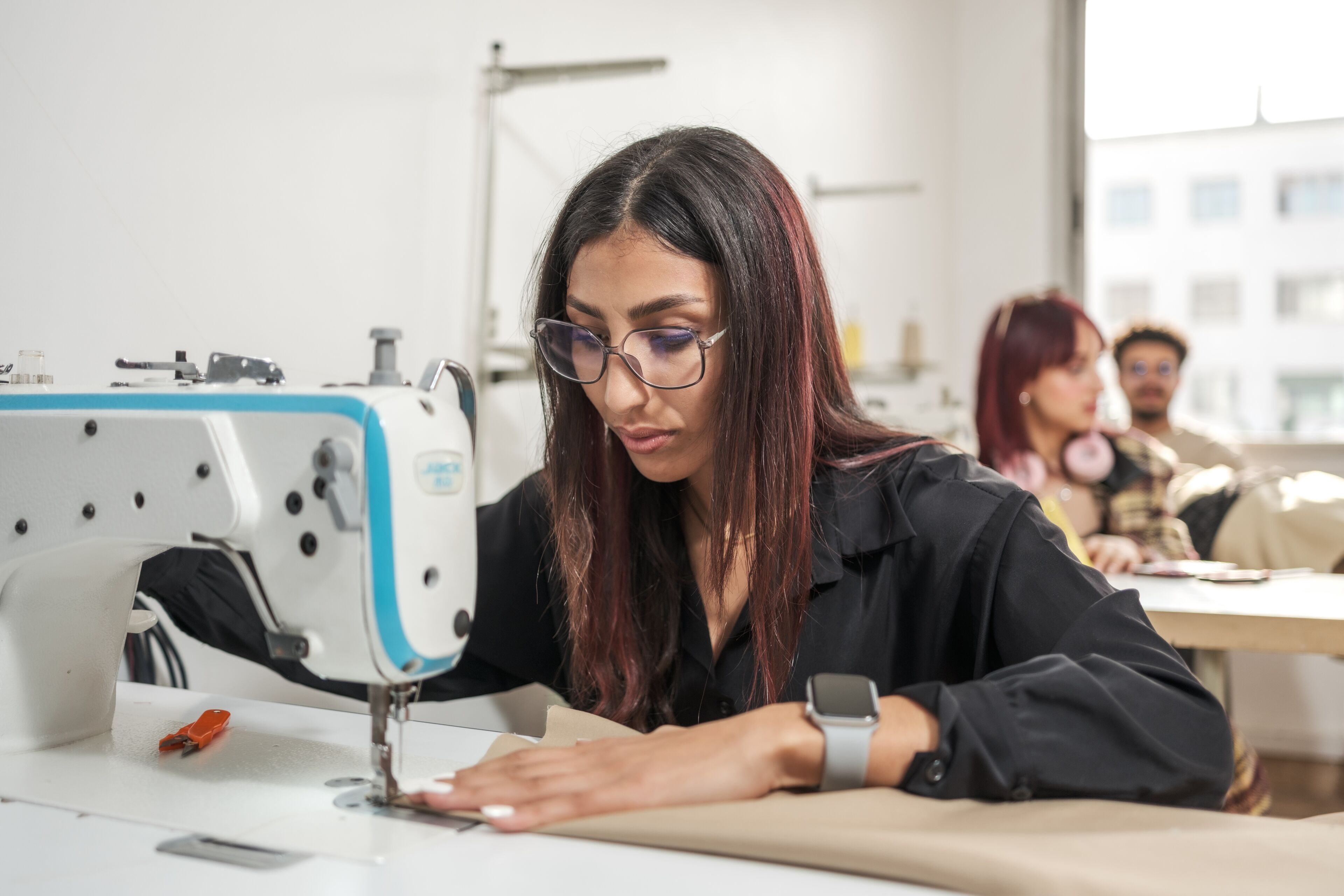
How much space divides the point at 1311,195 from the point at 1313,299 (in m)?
0.41

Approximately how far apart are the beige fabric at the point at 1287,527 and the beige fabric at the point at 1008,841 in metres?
2.45

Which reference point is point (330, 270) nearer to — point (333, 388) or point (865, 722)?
point (333, 388)

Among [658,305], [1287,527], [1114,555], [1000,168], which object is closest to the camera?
[658,305]

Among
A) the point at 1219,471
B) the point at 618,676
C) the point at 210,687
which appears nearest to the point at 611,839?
the point at 618,676

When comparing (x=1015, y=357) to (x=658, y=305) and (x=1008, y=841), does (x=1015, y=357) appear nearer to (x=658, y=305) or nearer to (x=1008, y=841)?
(x=658, y=305)

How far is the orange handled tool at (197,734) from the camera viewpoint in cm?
90

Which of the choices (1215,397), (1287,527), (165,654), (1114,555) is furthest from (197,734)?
(1215,397)

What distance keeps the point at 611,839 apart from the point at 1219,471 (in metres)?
3.15

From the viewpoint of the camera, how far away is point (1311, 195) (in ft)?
13.5

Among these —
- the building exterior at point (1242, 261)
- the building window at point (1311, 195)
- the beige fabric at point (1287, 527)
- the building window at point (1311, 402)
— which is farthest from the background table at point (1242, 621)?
the building window at point (1311, 195)

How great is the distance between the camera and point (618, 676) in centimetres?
115

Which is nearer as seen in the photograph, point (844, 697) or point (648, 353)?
point (844, 697)

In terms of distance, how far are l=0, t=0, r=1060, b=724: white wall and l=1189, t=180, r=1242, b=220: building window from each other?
2100 mm

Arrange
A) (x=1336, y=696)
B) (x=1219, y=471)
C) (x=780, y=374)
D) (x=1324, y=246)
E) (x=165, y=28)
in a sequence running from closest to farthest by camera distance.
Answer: (x=780, y=374) < (x=165, y=28) < (x=1219, y=471) < (x=1336, y=696) < (x=1324, y=246)
